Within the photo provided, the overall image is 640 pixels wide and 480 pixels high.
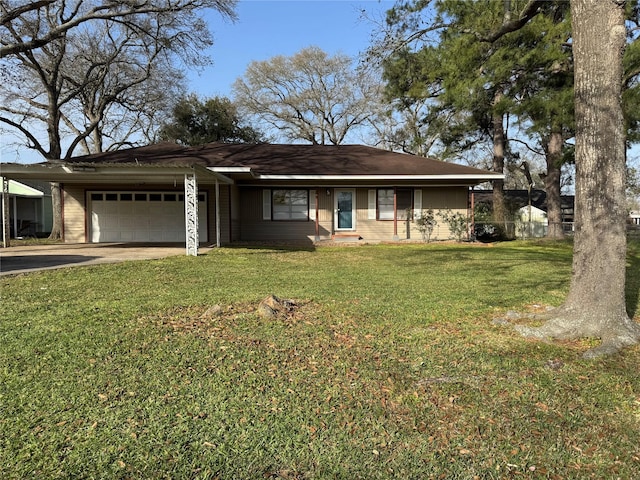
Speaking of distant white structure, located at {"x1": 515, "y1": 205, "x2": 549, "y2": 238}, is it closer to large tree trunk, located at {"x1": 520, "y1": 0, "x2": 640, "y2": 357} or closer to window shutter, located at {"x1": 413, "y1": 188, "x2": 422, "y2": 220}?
window shutter, located at {"x1": 413, "y1": 188, "x2": 422, "y2": 220}

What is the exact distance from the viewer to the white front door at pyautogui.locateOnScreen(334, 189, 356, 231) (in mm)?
16250

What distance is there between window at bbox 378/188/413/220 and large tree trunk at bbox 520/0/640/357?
11.8 meters

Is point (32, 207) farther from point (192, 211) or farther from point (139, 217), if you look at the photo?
point (192, 211)

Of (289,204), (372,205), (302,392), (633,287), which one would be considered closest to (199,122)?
(289,204)

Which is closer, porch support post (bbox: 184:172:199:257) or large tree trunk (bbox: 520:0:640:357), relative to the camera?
large tree trunk (bbox: 520:0:640:357)

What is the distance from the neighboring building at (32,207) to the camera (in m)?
22.9

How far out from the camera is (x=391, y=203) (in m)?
16.3

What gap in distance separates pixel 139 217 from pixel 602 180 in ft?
48.1

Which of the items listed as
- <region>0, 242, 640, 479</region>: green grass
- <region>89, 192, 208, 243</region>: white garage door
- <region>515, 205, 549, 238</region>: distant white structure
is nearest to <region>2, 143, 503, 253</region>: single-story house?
<region>89, 192, 208, 243</region>: white garage door

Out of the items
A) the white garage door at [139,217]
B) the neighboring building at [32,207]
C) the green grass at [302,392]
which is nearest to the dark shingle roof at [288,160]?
the white garage door at [139,217]

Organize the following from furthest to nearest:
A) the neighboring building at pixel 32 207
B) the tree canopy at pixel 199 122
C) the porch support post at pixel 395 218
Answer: the tree canopy at pixel 199 122 → the neighboring building at pixel 32 207 → the porch support post at pixel 395 218

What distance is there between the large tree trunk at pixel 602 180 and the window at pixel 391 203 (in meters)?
11.8

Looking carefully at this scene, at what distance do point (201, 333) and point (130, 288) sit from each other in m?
2.79

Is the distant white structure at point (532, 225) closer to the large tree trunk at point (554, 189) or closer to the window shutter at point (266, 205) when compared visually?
the large tree trunk at point (554, 189)
